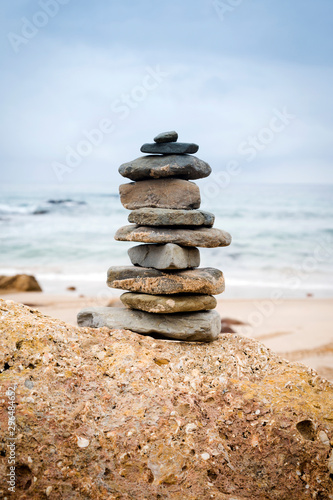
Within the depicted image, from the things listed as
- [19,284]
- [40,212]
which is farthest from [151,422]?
[40,212]

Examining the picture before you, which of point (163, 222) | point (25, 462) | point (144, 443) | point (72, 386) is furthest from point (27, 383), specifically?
point (163, 222)

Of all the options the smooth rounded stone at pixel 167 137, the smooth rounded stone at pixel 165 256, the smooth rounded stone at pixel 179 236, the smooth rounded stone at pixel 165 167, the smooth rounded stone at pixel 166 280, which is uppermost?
the smooth rounded stone at pixel 167 137

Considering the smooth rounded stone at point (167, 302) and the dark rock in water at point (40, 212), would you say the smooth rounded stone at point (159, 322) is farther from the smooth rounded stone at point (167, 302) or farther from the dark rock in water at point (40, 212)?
the dark rock in water at point (40, 212)

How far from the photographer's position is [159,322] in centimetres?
461

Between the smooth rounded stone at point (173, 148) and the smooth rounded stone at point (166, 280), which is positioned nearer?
the smooth rounded stone at point (166, 280)

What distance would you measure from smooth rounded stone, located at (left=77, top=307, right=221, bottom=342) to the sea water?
874 cm

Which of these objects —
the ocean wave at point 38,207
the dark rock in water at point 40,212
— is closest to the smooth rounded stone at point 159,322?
the ocean wave at point 38,207

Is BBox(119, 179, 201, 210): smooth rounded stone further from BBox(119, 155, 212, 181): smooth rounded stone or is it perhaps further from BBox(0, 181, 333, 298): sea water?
BBox(0, 181, 333, 298): sea water

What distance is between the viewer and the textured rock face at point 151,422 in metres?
3.15

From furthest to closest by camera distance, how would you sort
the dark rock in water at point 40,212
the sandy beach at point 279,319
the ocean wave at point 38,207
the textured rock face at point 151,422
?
the ocean wave at point 38,207, the dark rock in water at point 40,212, the sandy beach at point 279,319, the textured rock face at point 151,422

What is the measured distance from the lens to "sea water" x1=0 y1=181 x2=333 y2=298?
1575cm

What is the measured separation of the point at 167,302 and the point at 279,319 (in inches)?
262

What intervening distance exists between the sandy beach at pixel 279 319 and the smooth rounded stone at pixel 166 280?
332 cm

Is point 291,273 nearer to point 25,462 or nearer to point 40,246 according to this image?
point 40,246
